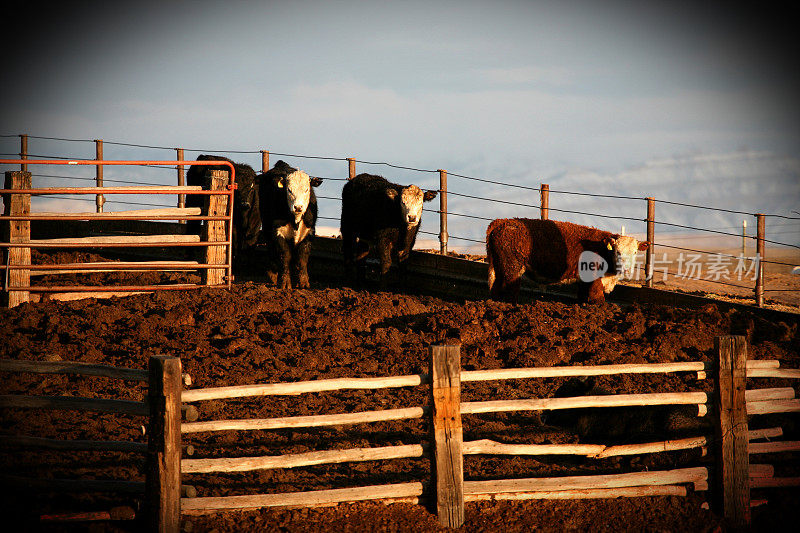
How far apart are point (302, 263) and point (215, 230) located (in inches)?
77.0

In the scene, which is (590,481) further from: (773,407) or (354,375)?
(354,375)

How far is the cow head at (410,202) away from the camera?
12898 mm

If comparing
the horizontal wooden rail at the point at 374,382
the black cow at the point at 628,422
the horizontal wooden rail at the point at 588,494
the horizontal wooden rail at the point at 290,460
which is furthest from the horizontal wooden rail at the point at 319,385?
the black cow at the point at 628,422

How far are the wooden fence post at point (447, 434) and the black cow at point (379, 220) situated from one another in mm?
7728

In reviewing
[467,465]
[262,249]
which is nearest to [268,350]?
[467,465]

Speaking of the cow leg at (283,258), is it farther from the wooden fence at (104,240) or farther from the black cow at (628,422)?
the black cow at (628,422)

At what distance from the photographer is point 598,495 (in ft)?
18.7

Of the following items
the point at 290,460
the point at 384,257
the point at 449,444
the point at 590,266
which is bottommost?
the point at 290,460

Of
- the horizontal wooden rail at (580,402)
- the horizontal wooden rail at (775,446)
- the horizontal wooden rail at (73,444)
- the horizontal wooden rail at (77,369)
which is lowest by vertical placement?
the horizontal wooden rail at (775,446)

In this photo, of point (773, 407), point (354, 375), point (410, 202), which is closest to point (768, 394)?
point (773, 407)

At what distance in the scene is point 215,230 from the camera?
11.3 metres

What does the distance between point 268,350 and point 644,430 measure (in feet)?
12.5

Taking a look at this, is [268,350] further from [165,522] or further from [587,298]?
[587,298]

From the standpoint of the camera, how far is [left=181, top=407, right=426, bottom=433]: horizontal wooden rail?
515 cm
